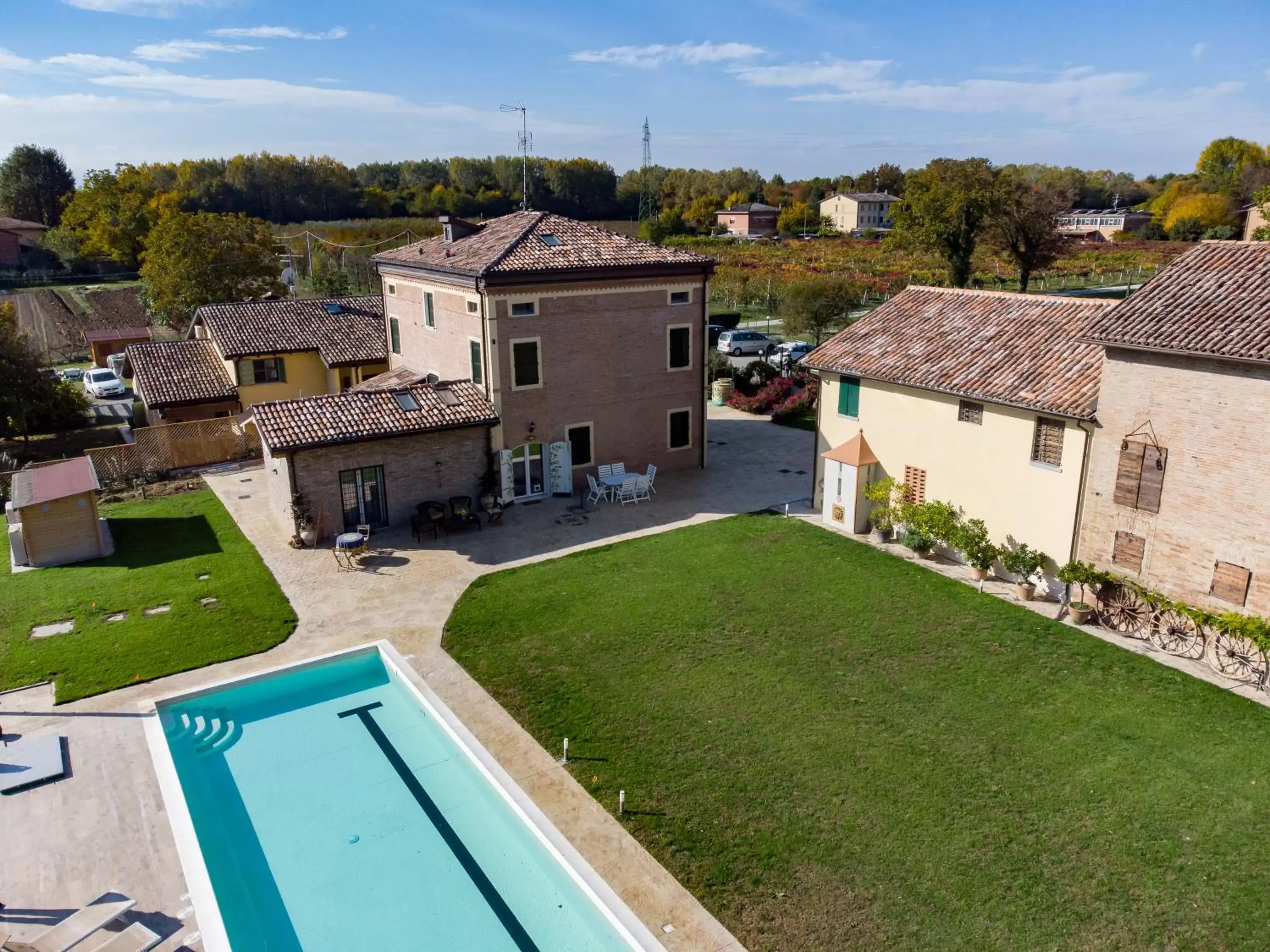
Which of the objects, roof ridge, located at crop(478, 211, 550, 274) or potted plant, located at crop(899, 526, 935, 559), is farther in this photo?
roof ridge, located at crop(478, 211, 550, 274)

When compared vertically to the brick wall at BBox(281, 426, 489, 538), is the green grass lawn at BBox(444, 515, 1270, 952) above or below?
below

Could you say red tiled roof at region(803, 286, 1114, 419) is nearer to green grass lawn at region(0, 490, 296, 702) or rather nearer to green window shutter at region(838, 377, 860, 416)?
green window shutter at region(838, 377, 860, 416)

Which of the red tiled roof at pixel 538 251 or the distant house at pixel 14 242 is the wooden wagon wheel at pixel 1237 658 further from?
the distant house at pixel 14 242

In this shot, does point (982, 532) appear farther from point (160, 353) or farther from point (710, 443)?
point (160, 353)

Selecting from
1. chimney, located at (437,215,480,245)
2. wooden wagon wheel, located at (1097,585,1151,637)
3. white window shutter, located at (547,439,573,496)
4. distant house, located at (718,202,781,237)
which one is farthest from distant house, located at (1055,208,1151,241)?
wooden wagon wheel, located at (1097,585,1151,637)

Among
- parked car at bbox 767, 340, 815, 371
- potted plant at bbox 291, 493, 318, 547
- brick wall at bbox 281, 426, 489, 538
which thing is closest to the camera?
potted plant at bbox 291, 493, 318, 547

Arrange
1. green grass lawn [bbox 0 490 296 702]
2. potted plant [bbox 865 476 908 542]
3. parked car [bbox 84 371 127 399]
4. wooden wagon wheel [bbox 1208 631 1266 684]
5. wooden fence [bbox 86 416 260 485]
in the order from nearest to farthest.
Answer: wooden wagon wheel [bbox 1208 631 1266 684] → green grass lawn [bbox 0 490 296 702] → potted plant [bbox 865 476 908 542] → wooden fence [bbox 86 416 260 485] → parked car [bbox 84 371 127 399]

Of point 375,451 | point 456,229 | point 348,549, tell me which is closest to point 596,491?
point 375,451

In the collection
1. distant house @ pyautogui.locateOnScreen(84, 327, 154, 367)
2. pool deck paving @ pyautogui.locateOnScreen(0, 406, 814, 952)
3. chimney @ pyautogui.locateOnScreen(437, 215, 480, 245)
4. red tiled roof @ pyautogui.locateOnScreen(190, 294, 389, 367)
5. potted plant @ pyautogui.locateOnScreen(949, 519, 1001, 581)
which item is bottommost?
pool deck paving @ pyautogui.locateOnScreen(0, 406, 814, 952)
